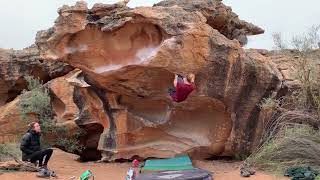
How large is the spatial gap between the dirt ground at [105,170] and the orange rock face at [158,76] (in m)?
0.42

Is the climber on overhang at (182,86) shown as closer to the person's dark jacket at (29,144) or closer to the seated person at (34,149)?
the seated person at (34,149)

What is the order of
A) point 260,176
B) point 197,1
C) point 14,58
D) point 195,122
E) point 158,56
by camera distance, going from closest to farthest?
point 260,176 → point 158,56 → point 195,122 → point 197,1 → point 14,58

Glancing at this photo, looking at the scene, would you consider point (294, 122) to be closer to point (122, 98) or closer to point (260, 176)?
point (260, 176)

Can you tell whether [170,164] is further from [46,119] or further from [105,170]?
[46,119]

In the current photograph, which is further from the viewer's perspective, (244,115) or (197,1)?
(197,1)

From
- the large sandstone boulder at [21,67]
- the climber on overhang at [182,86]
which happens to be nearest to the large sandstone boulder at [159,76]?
the climber on overhang at [182,86]

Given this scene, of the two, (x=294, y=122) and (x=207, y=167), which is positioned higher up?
(x=294, y=122)

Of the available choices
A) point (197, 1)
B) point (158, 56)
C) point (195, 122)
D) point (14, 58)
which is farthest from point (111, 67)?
point (14, 58)

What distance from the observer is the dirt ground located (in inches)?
385

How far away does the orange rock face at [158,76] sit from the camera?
34.1ft

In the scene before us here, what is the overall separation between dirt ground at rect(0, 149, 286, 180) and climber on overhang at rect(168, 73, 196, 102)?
167 cm

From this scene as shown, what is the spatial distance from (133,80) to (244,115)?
254 centimetres

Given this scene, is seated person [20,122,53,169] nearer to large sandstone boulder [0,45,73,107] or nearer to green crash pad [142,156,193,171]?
green crash pad [142,156,193,171]

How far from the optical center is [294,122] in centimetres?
1045
